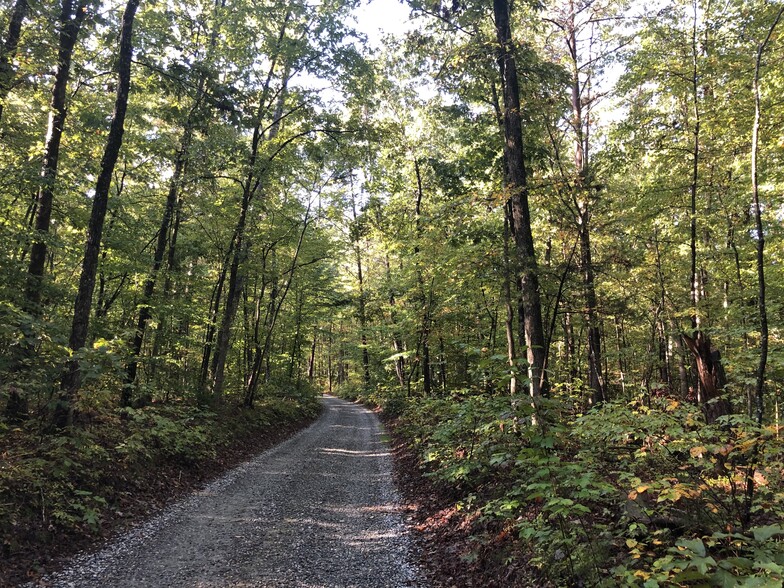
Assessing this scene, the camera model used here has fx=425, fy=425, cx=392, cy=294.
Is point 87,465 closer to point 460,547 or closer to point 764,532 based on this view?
point 460,547

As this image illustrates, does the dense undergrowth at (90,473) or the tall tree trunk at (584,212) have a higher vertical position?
the tall tree trunk at (584,212)

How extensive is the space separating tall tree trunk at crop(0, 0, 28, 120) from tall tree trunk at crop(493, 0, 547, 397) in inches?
334

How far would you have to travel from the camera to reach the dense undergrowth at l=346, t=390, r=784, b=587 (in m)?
2.96

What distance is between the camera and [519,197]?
8055 mm

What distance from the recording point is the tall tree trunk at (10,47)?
7.25m

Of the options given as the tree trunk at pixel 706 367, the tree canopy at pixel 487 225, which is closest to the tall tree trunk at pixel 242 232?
the tree canopy at pixel 487 225

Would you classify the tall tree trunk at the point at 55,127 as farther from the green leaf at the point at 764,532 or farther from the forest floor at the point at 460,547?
the green leaf at the point at 764,532

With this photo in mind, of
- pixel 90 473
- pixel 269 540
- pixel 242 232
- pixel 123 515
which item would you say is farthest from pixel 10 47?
pixel 269 540

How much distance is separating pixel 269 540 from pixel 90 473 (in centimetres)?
309

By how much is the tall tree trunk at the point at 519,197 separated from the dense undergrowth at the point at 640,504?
1624 mm

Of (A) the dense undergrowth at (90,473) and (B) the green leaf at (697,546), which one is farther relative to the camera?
(A) the dense undergrowth at (90,473)

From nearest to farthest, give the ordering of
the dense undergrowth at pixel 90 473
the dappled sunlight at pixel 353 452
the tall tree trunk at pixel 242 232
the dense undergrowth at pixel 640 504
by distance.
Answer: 1. the dense undergrowth at pixel 640 504
2. the dense undergrowth at pixel 90 473
3. the dappled sunlight at pixel 353 452
4. the tall tree trunk at pixel 242 232

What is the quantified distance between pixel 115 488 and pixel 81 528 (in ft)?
4.35

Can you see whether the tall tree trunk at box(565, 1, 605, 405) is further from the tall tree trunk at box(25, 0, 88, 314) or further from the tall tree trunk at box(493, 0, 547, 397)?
the tall tree trunk at box(25, 0, 88, 314)
